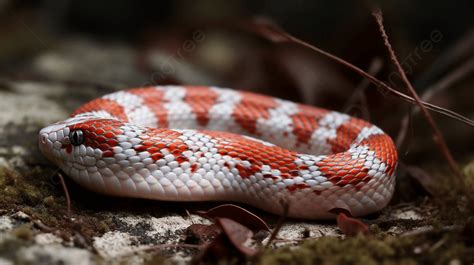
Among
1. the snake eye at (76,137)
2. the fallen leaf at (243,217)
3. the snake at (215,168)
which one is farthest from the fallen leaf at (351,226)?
the snake eye at (76,137)

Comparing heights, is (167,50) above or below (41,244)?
above

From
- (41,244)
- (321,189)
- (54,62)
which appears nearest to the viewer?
(41,244)

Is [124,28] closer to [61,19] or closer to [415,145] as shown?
[61,19]

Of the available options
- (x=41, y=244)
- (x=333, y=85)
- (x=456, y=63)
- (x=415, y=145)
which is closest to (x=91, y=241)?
(x=41, y=244)

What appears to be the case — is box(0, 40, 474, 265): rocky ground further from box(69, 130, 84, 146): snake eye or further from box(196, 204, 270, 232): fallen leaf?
box(69, 130, 84, 146): snake eye

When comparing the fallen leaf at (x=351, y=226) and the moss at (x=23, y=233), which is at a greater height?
the fallen leaf at (x=351, y=226)

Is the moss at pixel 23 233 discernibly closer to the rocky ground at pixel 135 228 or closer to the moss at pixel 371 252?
the rocky ground at pixel 135 228

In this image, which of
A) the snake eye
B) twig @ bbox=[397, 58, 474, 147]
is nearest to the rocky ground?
the snake eye

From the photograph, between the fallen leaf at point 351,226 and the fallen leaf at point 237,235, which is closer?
the fallen leaf at point 237,235
